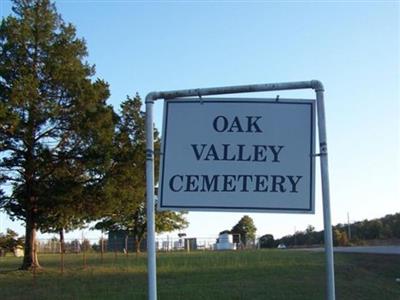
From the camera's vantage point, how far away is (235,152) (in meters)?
5.42

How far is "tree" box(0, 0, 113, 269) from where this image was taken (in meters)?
31.5

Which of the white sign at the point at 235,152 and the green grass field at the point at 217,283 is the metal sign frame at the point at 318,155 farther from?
the green grass field at the point at 217,283

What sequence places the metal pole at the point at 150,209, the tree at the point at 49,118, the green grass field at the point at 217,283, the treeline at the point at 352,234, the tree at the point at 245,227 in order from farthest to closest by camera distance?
the tree at the point at 245,227 → the treeline at the point at 352,234 → the tree at the point at 49,118 → the green grass field at the point at 217,283 → the metal pole at the point at 150,209

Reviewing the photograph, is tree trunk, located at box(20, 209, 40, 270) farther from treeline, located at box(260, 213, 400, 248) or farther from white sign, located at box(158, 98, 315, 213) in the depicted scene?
treeline, located at box(260, 213, 400, 248)

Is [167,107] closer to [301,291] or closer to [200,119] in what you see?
[200,119]

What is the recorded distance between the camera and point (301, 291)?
19.9m

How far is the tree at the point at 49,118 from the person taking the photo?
31469 millimetres

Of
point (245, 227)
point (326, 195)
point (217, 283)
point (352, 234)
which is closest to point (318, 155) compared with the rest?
point (326, 195)

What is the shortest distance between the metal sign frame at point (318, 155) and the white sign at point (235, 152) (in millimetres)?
105

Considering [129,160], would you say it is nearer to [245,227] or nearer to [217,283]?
[217,283]

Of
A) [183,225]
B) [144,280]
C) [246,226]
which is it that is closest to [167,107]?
[144,280]

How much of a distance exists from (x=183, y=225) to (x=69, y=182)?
42139 millimetres

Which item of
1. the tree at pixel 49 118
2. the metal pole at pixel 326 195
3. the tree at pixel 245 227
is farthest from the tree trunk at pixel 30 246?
the tree at pixel 245 227

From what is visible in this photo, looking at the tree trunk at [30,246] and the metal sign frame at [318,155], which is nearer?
the metal sign frame at [318,155]
